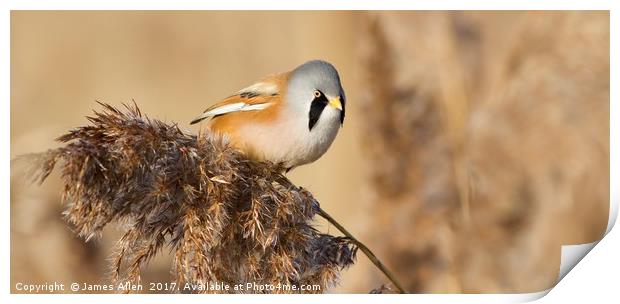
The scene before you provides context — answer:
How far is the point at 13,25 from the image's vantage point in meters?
2.31

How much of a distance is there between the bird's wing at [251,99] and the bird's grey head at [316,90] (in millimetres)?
97

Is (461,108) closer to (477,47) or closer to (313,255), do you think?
(477,47)

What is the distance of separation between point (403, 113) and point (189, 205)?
128 centimetres

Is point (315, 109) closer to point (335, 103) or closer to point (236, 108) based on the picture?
point (335, 103)

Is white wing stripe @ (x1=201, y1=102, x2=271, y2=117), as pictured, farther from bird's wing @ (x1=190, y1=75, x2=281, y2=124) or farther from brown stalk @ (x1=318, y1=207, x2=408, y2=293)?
brown stalk @ (x1=318, y1=207, x2=408, y2=293)

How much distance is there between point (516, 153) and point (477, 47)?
559mm

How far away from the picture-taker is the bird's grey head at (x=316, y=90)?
2139mm

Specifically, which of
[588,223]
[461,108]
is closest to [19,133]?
[461,108]

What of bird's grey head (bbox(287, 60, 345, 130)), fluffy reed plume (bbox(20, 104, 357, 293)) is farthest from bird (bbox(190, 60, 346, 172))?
fluffy reed plume (bbox(20, 104, 357, 293))

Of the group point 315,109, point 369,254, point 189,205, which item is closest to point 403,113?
point 315,109

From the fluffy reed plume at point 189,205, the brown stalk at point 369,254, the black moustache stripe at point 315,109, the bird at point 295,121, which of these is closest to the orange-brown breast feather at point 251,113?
the bird at point 295,121

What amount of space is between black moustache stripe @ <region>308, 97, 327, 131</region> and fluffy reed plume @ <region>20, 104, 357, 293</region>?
324mm

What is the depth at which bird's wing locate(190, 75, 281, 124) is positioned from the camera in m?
2.28

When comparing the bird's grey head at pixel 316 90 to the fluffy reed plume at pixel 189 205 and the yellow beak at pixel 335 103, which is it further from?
the fluffy reed plume at pixel 189 205
